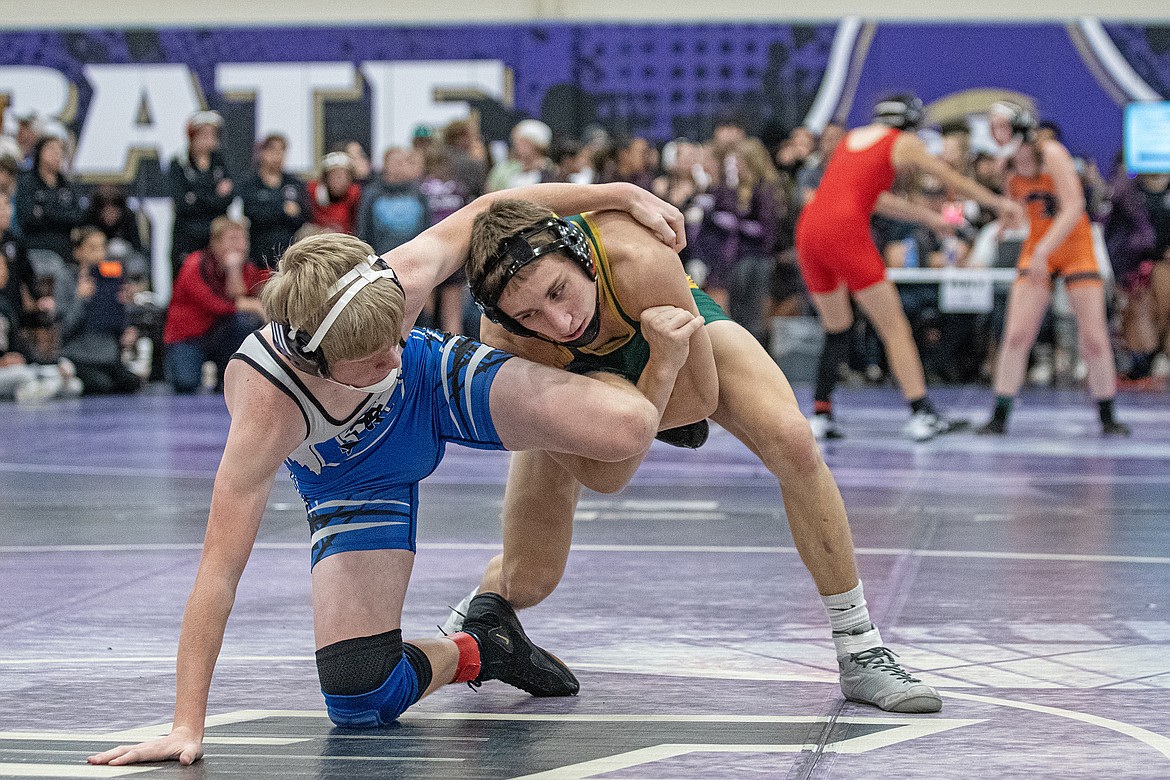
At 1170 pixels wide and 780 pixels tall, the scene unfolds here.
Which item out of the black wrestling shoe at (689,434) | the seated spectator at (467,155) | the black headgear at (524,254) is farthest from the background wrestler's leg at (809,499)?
the seated spectator at (467,155)

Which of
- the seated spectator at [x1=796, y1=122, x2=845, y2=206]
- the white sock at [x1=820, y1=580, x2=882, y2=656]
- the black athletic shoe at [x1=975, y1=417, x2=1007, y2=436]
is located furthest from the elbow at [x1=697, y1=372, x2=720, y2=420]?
the seated spectator at [x1=796, y1=122, x2=845, y2=206]

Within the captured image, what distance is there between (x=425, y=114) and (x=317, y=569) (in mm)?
12609

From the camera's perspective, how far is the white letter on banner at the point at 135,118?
50.8 feet

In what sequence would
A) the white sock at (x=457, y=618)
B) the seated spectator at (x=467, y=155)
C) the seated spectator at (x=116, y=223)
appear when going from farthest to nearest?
the seated spectator at (x=116, y=223), the seated spectator at (x=467, y=155), the white sock at (x=457, y=618)

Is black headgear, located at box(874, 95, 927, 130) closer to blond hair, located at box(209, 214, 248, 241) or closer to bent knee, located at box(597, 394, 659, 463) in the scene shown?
blond hair, located at box(209, 214, 248, 241)

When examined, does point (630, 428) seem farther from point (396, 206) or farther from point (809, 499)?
point (396, 206)

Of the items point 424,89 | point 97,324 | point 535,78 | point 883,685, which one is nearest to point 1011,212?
point 883,685

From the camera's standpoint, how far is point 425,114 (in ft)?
50.6

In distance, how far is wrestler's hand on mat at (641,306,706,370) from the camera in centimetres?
309

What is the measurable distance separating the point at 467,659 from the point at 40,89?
1366 centimetres

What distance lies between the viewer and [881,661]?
323cm

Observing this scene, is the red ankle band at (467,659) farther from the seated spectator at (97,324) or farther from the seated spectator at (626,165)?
the seated spectator at (97,324)

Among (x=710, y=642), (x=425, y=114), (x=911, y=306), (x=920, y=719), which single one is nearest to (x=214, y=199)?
(x=425, y=114)

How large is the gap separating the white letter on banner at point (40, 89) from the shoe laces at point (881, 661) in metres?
13.8
